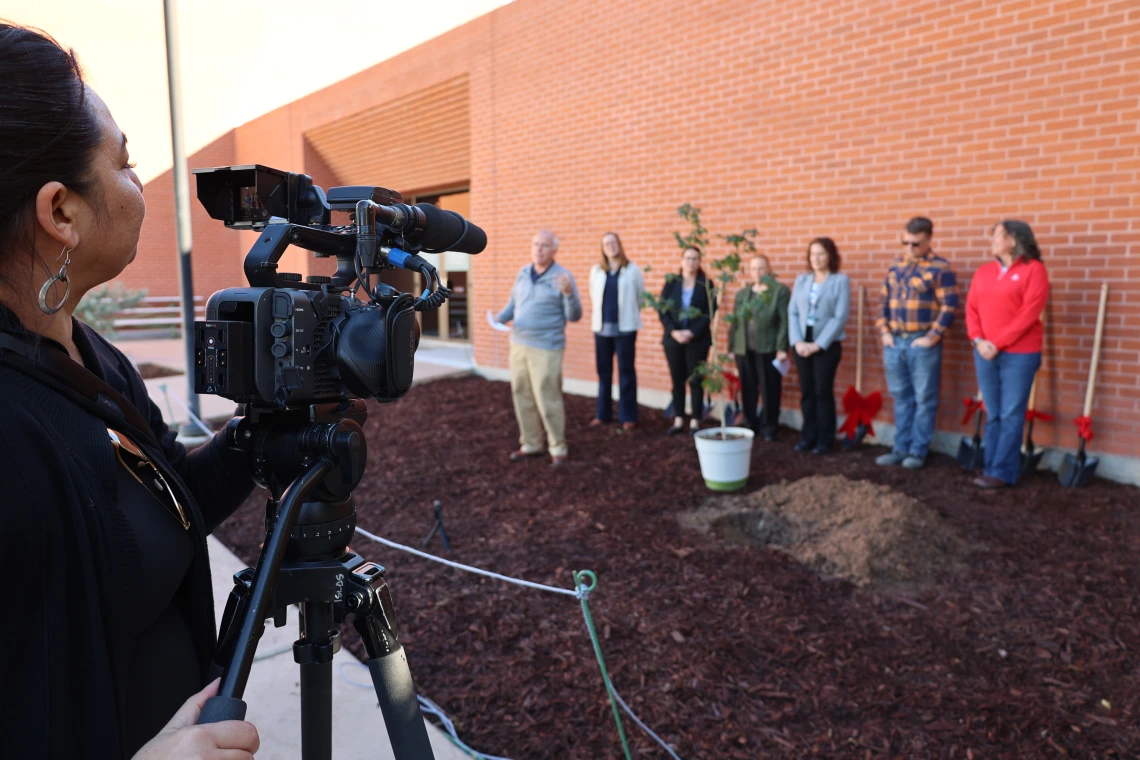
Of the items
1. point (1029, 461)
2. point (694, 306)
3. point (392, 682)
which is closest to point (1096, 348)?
point (1029, 461)

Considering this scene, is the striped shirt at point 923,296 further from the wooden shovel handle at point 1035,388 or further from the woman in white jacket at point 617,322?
the woman in white jacket at point 617,322

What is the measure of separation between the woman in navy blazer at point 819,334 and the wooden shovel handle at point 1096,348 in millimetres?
1789

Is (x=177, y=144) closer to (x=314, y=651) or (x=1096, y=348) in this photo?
(x=314, y=651)

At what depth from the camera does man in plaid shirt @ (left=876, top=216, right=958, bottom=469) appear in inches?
235

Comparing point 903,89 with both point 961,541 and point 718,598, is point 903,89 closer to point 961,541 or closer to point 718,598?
point 961,541

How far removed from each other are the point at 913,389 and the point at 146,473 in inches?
247

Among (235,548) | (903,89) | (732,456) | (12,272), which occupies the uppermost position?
(903,89)

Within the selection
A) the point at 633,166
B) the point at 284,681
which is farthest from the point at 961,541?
the point at 633,166

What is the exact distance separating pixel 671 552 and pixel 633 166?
18.2 feet

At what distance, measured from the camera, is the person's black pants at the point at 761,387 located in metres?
7.18

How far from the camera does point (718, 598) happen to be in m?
3.74

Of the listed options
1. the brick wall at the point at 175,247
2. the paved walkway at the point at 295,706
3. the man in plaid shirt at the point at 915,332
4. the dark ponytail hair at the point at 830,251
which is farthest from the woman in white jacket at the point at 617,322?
the paved walkway at the point at 295,706

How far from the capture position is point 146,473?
3.48 feet

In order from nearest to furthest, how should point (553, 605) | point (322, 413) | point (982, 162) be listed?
point (322, 413)
point (553, 605)
point (982, 162)
